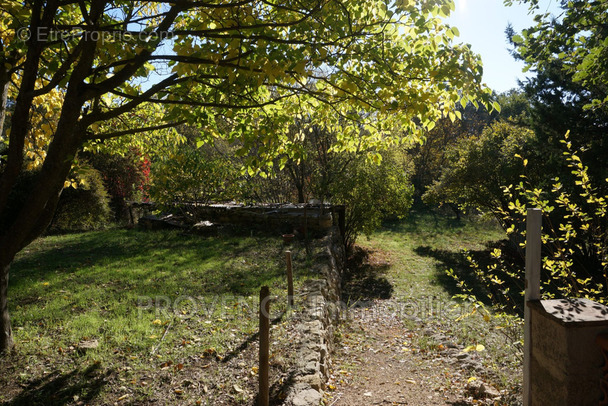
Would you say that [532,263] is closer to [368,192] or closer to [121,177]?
[368,192]

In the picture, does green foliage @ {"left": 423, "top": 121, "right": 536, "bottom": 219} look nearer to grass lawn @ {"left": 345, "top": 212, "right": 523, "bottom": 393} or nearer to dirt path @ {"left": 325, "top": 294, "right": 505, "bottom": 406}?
grass lawn @ {"left": 345, "top": 212, "right": 523, "bottom": 393}

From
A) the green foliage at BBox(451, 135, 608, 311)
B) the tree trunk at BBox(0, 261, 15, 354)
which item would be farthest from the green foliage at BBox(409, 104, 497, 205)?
the tree trunk at BBox(0, 261, 15, 354)

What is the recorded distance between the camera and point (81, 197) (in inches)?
489

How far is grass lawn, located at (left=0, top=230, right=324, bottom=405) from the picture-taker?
3613 mm

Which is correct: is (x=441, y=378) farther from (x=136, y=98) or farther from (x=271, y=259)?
(x=136, y=98)

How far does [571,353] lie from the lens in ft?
7.52

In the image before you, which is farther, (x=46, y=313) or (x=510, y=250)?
(x=510, y=250)

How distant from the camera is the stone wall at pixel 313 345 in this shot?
3.76 metres

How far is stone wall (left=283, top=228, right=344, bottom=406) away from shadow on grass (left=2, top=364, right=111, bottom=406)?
1.79 m

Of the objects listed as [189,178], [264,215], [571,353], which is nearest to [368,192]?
[264,215]

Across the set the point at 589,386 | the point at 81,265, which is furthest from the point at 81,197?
the point at 589,386

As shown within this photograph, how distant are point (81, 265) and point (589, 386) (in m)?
8.02

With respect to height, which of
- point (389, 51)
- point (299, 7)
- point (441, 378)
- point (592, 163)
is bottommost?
point (441, 378)

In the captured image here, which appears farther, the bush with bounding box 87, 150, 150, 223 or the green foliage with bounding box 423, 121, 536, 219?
the bush with bounding box 87, 150, 150, 223
